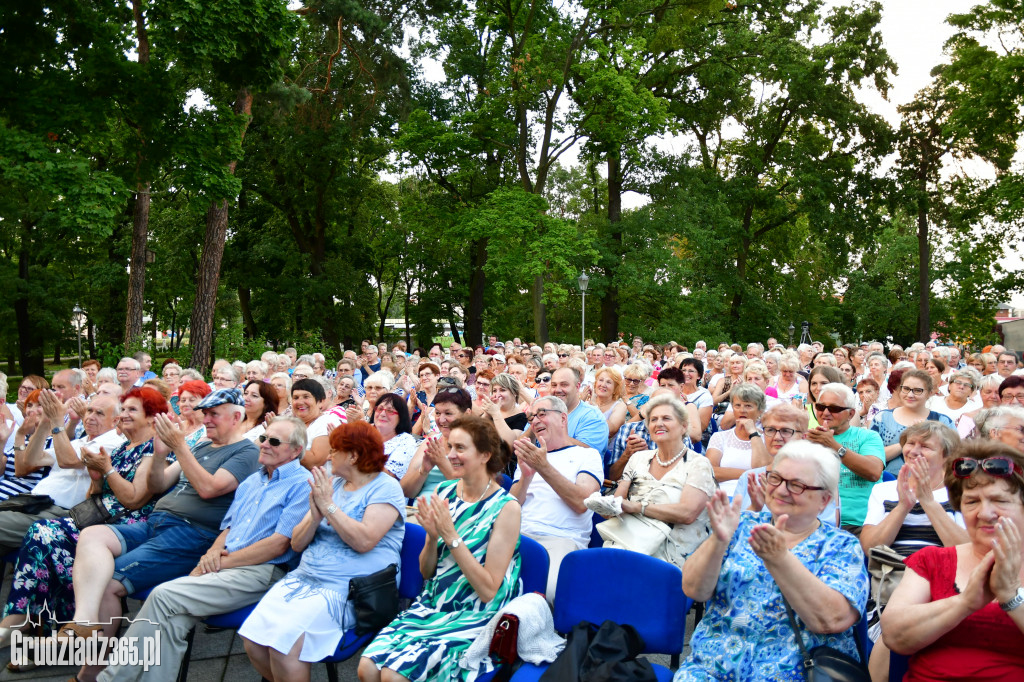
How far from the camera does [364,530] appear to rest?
3.34m

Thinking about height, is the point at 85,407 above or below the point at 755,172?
below

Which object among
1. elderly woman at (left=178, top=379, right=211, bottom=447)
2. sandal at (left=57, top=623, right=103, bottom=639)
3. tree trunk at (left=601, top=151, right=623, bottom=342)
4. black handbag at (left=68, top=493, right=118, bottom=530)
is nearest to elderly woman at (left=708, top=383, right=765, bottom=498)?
elderly woman at (left=178, top=379, right=211, bottom=447)

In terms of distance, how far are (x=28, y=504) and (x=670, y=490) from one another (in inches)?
159

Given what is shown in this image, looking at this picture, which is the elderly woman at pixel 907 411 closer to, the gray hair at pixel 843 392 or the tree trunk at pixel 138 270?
the gray hair at pixel 843 392

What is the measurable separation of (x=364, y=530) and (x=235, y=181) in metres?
10.8

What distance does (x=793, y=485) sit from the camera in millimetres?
2459

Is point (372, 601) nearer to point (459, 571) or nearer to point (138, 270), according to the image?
point (459, 571)

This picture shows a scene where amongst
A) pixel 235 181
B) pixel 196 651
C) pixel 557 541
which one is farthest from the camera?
pixel 235 181

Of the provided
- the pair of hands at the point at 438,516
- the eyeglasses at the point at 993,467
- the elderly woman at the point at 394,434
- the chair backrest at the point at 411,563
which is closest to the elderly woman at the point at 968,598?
the eyeglasses at the point at 993,467

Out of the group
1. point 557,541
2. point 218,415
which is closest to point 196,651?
point 218,415

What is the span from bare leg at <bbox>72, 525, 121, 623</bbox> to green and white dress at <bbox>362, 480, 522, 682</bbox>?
1629 mm

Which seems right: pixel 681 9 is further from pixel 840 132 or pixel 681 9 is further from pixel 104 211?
pixel 104 211

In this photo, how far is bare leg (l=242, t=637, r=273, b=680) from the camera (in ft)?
10.3

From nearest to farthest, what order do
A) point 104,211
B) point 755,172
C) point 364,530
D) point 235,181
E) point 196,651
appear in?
point 364,530, point 196,651, point 104,211, point 235,181, point 755,172
